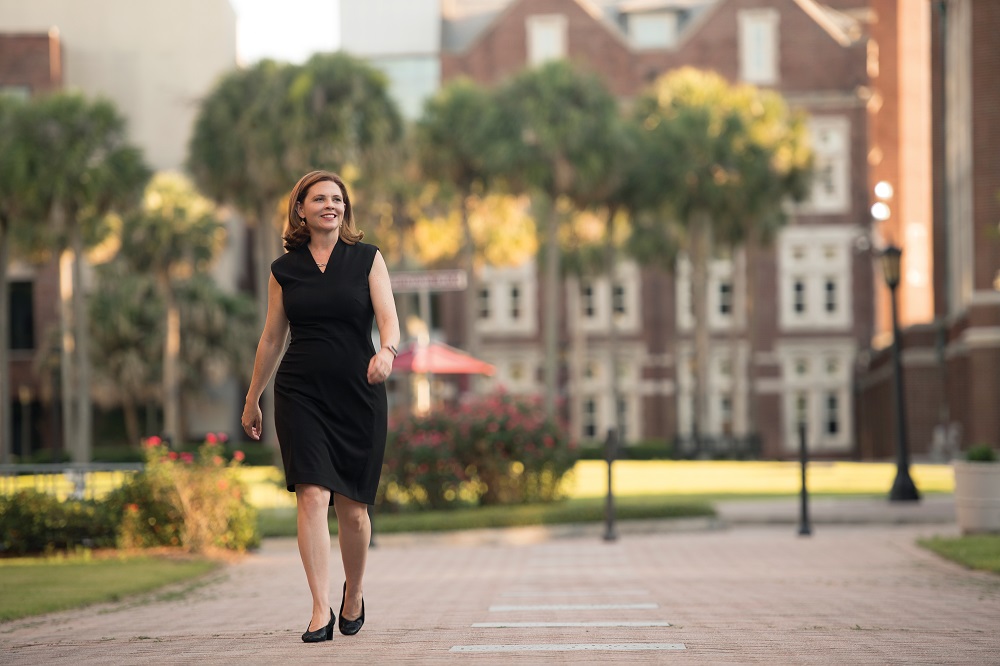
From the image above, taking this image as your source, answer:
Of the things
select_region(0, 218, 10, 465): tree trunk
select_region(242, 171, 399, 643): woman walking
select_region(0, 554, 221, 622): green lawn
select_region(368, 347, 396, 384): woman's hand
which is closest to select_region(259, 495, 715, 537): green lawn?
select_region(0, 554, 221, 622): green lawn

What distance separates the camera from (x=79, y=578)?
1171cm

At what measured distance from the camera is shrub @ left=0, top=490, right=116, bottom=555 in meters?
14.4

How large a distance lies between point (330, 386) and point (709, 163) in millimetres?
43400

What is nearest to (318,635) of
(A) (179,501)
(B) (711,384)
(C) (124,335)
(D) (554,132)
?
(A) (179,501)

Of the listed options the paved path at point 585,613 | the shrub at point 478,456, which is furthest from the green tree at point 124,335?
the paved path at point 585,613

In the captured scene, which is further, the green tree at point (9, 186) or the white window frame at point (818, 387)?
the white window frame at point (818, 387)

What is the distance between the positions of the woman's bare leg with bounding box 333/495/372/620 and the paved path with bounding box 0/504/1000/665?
0.16 meters

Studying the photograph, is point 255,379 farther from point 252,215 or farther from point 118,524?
point 252,215

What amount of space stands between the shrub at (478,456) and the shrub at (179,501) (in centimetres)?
530

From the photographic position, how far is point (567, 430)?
21.6 metres

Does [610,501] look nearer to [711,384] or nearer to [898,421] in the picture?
[898,421]

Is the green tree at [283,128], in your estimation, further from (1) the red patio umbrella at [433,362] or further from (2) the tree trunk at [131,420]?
(2) the tree trunk at [131,420]

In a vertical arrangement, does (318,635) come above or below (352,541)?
below

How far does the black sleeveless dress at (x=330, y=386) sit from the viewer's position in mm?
6660
